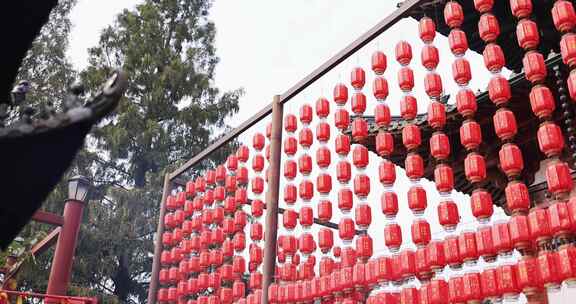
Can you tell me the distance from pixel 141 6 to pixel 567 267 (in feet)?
63.3

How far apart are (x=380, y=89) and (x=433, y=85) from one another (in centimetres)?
95

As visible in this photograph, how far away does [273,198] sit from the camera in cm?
843

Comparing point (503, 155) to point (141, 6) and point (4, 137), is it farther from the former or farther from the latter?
point (141, 6)

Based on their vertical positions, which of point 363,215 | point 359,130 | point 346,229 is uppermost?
point 359,130

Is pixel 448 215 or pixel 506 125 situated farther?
pixel 448 215

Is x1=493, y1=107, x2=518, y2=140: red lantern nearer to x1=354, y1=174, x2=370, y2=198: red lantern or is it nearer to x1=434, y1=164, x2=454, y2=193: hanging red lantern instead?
x1=434, y1=164, x2=454, y2=193: hanging red lantern

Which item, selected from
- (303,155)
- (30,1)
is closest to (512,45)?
(303,155)

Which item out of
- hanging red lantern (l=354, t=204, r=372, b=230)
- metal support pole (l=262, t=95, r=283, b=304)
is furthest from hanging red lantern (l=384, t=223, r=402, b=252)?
metal support pole (l=262, t=95, r=283, b=304)

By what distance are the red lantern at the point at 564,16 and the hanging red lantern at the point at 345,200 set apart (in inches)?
135

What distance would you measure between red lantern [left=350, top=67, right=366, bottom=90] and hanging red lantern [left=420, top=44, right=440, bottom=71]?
1.20m

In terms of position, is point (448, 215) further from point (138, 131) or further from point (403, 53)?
point (138, 131)

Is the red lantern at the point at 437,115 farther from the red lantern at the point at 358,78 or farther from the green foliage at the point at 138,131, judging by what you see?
the green foliage at the point at 138,131

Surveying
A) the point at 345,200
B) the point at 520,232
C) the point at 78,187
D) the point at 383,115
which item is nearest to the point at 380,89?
the point at 383,115

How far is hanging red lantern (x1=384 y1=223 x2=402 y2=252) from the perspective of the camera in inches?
261
